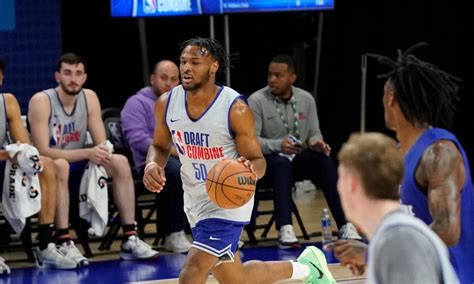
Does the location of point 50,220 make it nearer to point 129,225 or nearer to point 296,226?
point 129,225

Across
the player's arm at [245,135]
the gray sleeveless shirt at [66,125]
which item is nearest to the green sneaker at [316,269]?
the player's arm at [245,135]

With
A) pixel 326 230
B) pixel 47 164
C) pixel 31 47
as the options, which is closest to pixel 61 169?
pixel 47 164

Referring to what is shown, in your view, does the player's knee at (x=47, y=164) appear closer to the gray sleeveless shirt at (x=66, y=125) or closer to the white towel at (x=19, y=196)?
the white towel at (x=19, y=196)

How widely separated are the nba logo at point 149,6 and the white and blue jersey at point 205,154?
13.8ft

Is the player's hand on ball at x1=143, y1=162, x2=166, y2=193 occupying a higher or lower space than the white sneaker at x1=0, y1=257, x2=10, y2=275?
higher

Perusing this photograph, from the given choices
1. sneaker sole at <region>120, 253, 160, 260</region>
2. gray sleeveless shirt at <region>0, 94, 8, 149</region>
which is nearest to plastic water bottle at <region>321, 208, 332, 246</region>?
sneaker sole at <region>120, 253, 160, 260</region>

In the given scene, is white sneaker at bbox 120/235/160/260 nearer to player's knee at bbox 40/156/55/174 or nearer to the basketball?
player's knee at bbox 40/156/55/174

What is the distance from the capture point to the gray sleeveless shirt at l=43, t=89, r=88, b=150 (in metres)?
8.58

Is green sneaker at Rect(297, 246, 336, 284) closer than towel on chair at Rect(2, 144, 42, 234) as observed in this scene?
Yes

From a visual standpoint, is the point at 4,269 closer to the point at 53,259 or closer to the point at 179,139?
the point at 53,259

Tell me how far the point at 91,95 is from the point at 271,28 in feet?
12.6

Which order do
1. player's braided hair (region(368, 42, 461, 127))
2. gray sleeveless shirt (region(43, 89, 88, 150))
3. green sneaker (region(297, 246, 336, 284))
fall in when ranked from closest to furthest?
player's braided hair (region(368, 42, 461, 127))
green sneaker (region(297, 246, 336, 284))
gray sleeveless shirt (region(43, 89, 88, 150))

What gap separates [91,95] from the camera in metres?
8.83

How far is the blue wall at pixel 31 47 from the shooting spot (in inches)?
410
